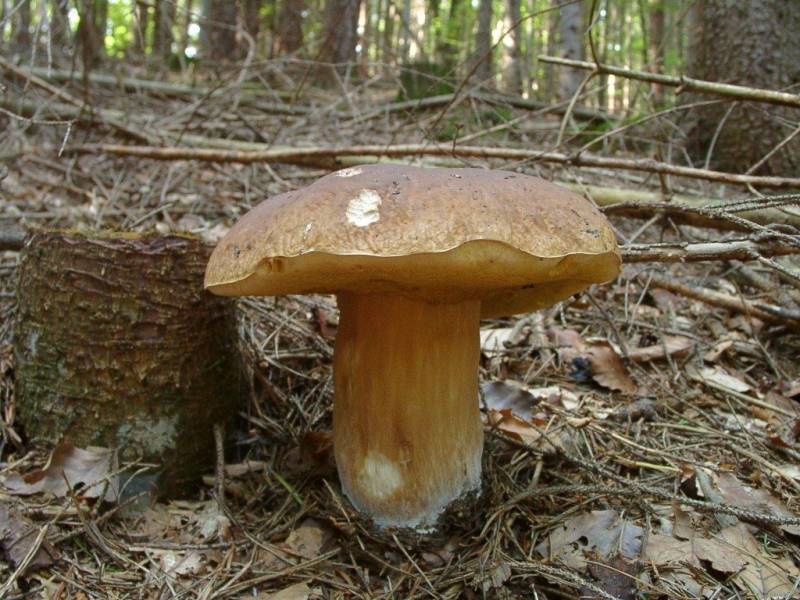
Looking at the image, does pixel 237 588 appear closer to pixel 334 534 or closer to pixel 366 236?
pixel 334 534

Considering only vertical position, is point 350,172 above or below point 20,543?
above

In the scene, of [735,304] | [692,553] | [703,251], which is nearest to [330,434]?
[692,553]

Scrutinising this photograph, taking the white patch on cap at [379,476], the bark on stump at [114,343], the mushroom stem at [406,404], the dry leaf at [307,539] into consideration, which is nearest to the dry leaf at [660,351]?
the mushroom stem at [406,404]

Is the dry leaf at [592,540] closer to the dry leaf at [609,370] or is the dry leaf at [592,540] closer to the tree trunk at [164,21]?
the dry leaf at [609,370]

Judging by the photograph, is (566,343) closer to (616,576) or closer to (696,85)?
(696,85)

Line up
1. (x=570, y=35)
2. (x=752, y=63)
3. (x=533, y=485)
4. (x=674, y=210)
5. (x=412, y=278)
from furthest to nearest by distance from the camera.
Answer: (x=570, y=35), (x=752, y=63), (x=674, y=210), (x=533, y=485), (x=412, y=278)

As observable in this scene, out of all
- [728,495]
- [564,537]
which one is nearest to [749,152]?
[728,495]
